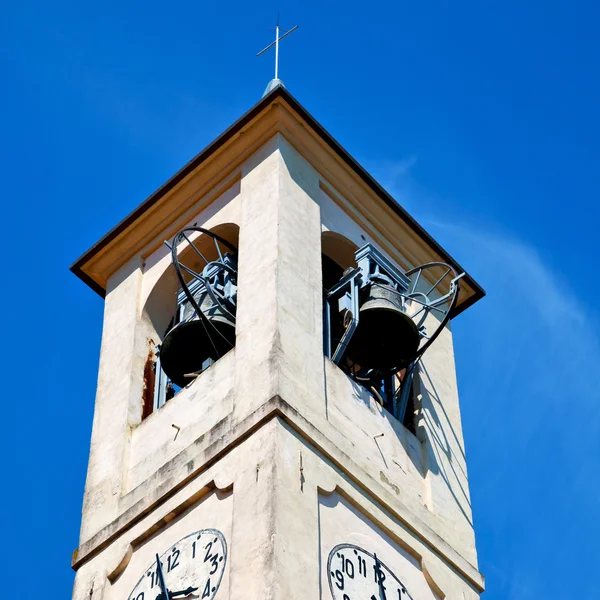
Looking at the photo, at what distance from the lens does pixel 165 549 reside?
19.3 meters

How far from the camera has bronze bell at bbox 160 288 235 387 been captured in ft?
70.1

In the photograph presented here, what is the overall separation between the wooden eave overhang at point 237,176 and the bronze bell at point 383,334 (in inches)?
72.6

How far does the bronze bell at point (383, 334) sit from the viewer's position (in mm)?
21484

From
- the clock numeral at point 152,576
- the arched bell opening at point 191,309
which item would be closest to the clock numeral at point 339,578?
the clock numeral at point 152,576

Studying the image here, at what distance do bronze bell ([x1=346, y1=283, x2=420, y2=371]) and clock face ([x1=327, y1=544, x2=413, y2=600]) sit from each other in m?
2.99

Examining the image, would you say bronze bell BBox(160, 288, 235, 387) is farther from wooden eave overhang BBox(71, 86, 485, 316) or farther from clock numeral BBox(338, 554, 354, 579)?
clock numeral BBox(338, 554, 354, 579)

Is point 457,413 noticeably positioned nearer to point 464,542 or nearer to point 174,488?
point 464,542

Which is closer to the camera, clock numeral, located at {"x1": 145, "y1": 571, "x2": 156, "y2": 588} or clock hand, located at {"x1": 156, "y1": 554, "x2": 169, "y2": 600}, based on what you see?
clock hand, located at {"x1": 156, "y1": 554, "x2": 169, "y2": 600}

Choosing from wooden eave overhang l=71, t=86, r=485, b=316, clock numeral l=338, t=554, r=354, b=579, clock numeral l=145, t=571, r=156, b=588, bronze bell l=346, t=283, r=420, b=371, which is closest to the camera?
clock numeral l=338, t=554, r=354, b=579

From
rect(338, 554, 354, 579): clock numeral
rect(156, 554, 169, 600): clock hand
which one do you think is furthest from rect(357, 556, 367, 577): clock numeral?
rect(156, 554, 169, 600): clock hand

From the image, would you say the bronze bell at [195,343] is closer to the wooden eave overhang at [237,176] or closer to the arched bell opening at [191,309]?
the arched bell opening at [191,309]

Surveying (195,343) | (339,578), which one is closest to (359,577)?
(339,578)

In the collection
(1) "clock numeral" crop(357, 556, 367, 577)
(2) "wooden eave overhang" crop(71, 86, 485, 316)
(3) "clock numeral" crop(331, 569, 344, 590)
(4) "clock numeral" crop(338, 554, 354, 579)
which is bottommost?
(3) "clock numeral" crop(331, 569, 344, 590)

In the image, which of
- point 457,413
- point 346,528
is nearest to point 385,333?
point 457,413
